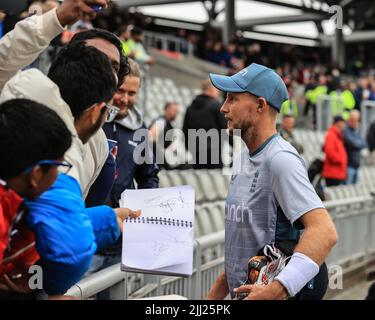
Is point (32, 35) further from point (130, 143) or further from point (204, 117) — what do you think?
point (204, 117)

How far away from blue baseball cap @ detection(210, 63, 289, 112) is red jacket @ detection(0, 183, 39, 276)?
4.24 feet

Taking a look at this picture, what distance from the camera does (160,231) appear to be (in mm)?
2680

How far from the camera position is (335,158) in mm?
12180

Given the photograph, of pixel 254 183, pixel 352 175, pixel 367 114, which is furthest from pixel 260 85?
pixel 367 114

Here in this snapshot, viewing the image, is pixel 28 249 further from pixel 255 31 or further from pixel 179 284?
pixel 255 31

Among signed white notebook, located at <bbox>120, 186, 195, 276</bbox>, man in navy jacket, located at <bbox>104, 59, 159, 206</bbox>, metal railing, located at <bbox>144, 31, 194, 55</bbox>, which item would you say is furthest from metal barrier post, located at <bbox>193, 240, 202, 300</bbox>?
metal railing, located at <bbox>144, 31, 194, 55</bbox>

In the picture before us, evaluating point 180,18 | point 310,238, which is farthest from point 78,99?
point 180,18

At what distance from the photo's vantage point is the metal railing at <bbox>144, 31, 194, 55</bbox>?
77.3 feet

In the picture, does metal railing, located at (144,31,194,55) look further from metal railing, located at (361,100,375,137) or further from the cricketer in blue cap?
the cricketer in blue cap

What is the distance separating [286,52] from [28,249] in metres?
34.1

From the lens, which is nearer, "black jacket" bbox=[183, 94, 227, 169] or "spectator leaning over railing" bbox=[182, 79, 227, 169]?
"spectator leaning over railing" bbox=[182, 79, 227, 169]

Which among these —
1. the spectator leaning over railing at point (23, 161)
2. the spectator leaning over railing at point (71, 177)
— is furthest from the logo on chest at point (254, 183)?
the spectator leaning over railing at point (23, 161)

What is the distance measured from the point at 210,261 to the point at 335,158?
7.09 m

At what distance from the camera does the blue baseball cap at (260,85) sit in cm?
306
